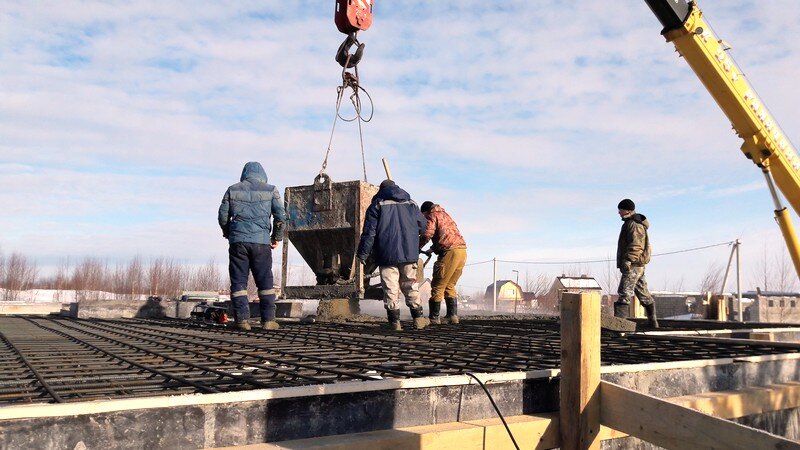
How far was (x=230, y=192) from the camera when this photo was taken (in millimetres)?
6973

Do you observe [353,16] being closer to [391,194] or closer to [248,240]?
[391,194]

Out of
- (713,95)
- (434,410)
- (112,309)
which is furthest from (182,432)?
(112,309)

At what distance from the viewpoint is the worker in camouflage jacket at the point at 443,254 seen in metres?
8.17

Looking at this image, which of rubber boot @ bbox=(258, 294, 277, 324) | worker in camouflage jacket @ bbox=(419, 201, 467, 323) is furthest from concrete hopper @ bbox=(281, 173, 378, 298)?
rubber boot @ bbox=(258, 294, 277, 324)

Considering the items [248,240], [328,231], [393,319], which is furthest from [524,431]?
[328,231]

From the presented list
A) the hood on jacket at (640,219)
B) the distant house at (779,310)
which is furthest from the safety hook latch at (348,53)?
the distant house at (779,310)

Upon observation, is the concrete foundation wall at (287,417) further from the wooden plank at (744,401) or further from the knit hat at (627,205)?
the knit hat at (627,205)

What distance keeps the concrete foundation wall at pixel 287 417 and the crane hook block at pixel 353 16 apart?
6.62 meters

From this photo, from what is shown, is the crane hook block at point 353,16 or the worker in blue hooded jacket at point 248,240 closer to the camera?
the worker in blue hooded jacket at point 248,240

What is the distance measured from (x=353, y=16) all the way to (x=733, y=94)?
5580mm

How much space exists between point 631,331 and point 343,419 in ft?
15.1

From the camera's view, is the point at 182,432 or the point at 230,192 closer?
the point at 182,432

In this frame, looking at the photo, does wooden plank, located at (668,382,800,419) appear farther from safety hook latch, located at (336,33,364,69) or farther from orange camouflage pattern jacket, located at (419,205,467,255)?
safety hook latch, located at (336,33,364,69)

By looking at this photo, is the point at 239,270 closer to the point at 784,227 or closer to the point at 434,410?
the point at 434,410
